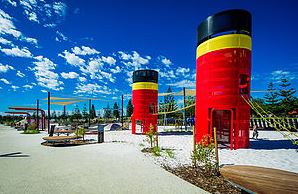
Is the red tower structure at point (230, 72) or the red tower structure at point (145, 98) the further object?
the red tower structure at point (145, 98)

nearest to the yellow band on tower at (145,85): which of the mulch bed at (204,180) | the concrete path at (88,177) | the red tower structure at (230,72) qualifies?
A: the red tower structure at (230,72)

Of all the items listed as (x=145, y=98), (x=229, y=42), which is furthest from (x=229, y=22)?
(x=145, y=98)

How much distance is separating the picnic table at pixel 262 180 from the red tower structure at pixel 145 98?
627 inches

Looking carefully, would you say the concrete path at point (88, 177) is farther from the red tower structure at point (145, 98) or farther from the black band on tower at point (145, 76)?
the black band on tower at point (145, 76)

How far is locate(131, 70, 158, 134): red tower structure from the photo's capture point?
19.4m

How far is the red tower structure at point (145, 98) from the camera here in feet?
63.7

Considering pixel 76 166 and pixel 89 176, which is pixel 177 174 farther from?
pixel 76 166

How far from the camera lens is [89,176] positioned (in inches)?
217

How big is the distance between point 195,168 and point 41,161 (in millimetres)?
5732

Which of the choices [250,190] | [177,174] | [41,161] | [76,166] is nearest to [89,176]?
[76,166]

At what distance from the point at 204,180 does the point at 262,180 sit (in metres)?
2.37

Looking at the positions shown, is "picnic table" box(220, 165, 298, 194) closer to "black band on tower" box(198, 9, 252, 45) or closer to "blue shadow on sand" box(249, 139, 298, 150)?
"blue shadow on sand" box(249, 139, 298, 150)

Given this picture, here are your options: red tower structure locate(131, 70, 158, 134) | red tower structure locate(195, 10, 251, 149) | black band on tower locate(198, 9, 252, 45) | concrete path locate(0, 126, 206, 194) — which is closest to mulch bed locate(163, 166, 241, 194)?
concrete path locate(0, 126, 206, 194)

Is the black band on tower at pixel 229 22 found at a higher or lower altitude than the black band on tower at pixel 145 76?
higher
